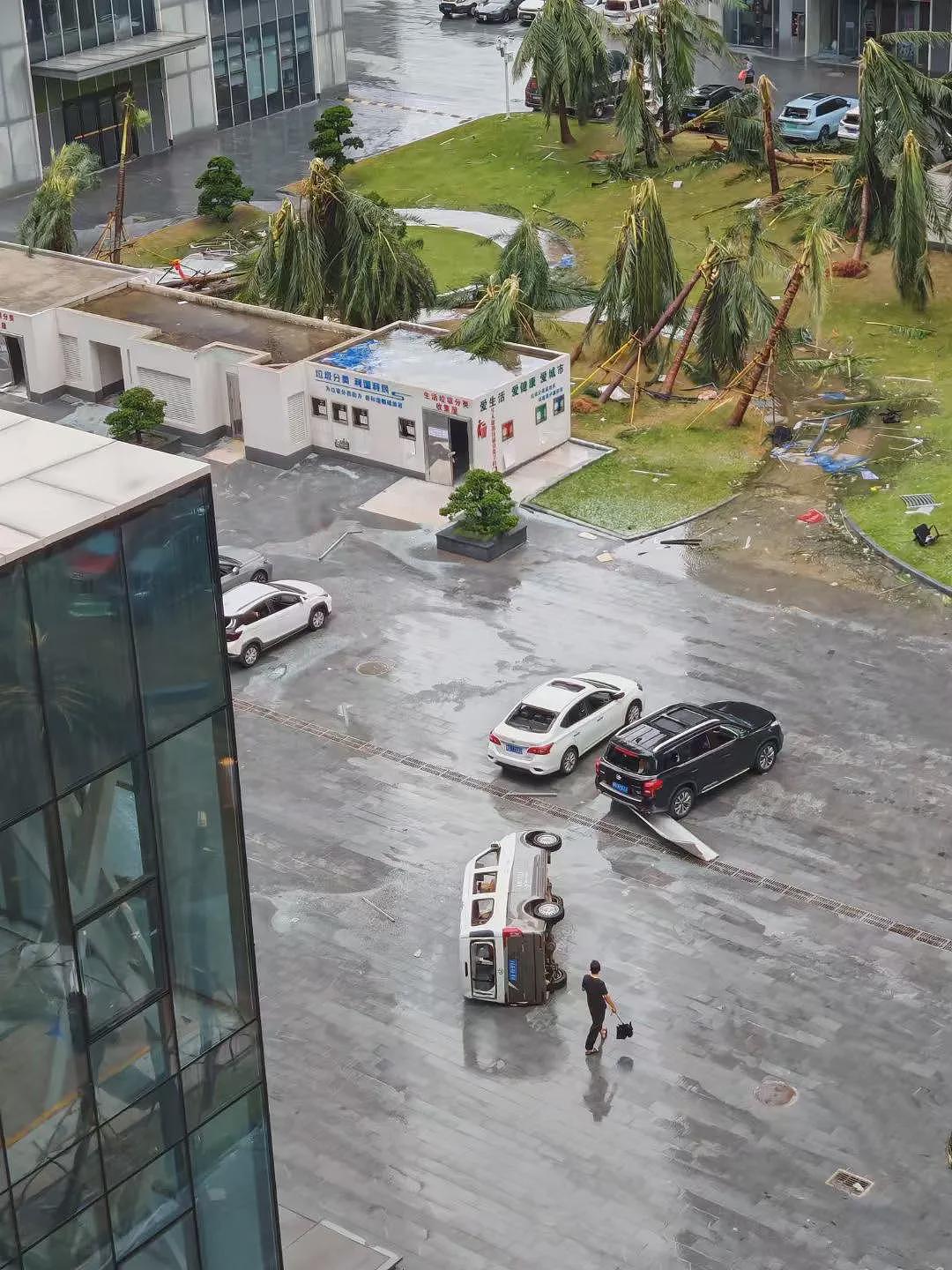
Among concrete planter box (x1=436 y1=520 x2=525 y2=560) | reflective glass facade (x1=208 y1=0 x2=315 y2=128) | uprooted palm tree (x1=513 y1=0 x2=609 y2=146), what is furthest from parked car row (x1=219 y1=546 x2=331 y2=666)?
reflective glass facade (x1=208 y1=0 x2=315 y2=128)

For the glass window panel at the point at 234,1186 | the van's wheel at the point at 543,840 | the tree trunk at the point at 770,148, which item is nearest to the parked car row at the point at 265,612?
the van's wheel at the point at 543,840

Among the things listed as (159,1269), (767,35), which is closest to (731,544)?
(159,1269)

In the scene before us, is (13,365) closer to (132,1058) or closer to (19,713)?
(132,1058)

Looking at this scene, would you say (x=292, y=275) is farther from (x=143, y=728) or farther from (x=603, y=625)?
(x=143, y=728)

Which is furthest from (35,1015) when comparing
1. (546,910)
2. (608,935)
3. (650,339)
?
(650,339)

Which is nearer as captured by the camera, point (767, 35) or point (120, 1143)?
point (120, 1143)

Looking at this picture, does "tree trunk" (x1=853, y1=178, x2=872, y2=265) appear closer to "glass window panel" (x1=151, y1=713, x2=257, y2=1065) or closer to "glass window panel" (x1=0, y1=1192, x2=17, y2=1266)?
"glass window panel" (x1=151, y1=713, x2=257, y2=1065)
